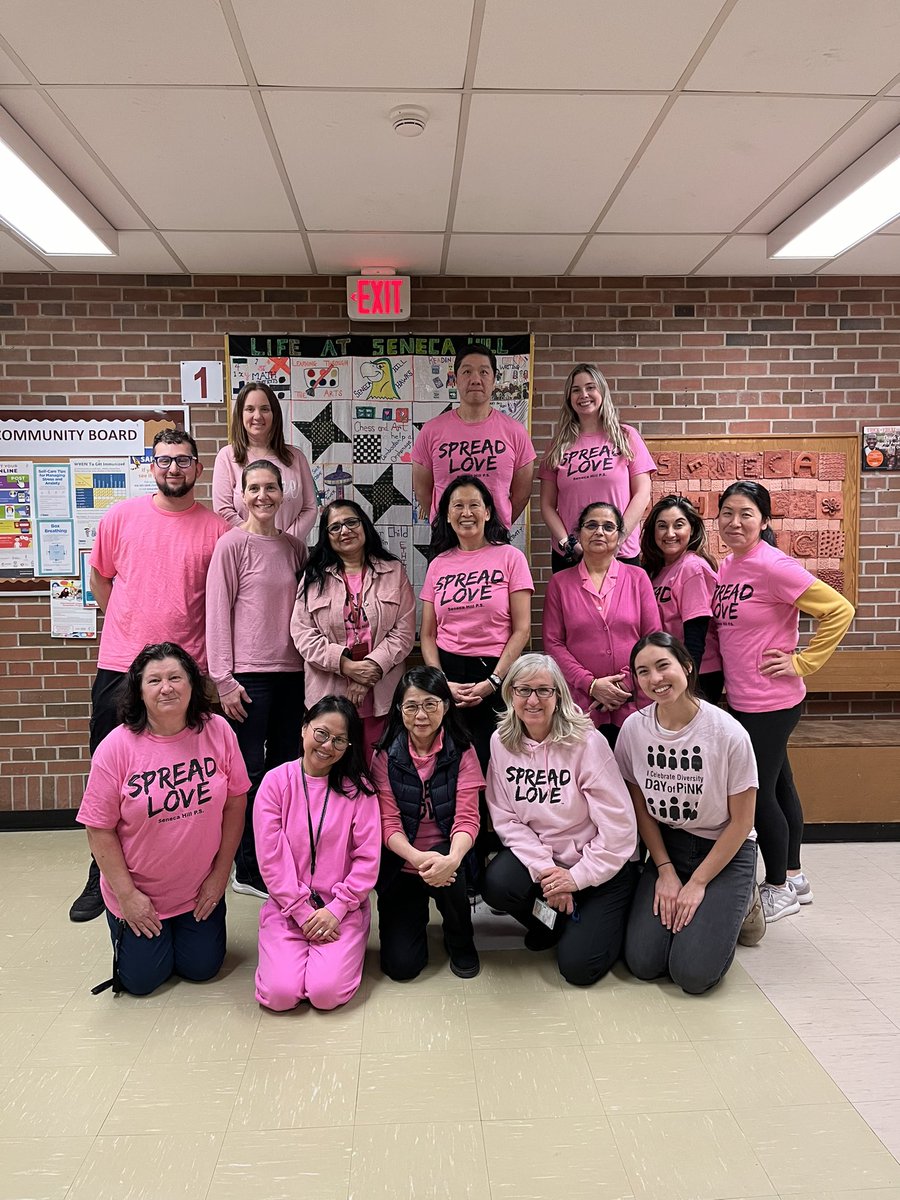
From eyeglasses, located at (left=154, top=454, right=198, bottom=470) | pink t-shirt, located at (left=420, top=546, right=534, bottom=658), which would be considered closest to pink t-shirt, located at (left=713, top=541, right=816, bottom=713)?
pink t-shirt, located at (left=420, top=546, right=534, bottom=658)

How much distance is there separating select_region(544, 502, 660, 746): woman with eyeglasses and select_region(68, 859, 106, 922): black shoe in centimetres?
209

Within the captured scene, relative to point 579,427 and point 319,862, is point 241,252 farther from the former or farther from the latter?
point 319,862

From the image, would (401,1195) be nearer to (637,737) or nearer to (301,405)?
(637,737)

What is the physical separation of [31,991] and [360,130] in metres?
3.08

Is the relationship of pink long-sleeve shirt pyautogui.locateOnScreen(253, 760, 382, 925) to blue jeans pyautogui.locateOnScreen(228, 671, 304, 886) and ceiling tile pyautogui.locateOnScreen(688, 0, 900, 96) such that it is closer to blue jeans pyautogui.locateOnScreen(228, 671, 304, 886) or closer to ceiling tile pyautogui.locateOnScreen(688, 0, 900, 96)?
blue jeans pyautogui.locateOnScreen(228, 671, 304, 886)

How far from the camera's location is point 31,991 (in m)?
2.80

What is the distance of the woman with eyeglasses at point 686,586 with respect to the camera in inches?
135

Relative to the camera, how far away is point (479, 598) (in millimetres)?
3307

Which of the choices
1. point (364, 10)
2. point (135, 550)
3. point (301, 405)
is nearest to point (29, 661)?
point (135, 550)

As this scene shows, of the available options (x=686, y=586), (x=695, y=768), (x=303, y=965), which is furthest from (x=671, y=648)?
(x=303, y=965)

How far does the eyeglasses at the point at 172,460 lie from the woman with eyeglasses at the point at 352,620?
1.90 feet

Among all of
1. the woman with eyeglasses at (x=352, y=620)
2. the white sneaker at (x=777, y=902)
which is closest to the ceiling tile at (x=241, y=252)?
the woman with eyeglasses at (x=352, y=620)

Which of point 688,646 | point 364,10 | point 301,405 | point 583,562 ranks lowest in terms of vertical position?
point 688,646

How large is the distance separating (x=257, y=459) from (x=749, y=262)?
8.81 feet
